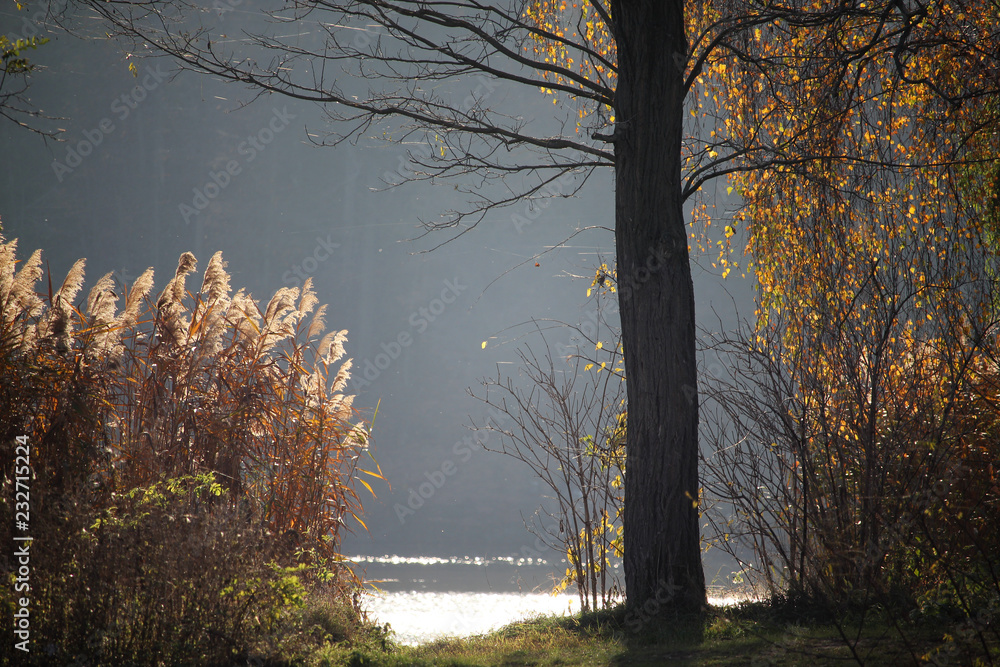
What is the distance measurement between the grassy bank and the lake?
75 centimetres

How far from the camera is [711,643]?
323 centimetres

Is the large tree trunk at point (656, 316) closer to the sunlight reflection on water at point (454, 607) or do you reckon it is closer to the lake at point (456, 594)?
the lake at point (456, 594)

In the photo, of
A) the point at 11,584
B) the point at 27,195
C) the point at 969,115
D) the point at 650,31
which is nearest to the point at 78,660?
the point at 11,584

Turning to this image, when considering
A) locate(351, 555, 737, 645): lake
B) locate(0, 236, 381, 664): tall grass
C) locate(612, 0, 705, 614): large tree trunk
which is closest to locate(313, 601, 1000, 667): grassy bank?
locate(612, 0, 705, 614): large tree trunk

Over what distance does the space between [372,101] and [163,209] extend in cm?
3781

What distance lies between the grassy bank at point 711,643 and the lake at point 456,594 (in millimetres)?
745

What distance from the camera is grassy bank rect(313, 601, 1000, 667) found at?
2.63m

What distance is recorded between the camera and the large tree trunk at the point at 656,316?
382cm

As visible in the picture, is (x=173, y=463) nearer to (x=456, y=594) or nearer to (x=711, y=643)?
(x=711, y=643)

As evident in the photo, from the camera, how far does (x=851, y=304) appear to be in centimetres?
349

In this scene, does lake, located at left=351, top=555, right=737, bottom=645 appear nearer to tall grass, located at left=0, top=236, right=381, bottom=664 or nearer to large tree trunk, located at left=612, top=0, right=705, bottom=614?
tall grass, located at left=0, top=236, right=381, bottom=664

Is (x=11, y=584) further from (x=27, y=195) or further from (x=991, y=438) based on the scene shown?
(x=27, y=195)

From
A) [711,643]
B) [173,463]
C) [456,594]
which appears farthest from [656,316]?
[456,594]

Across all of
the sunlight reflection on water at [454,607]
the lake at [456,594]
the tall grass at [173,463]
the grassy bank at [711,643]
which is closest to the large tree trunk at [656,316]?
the grassy bank at [711,643]
